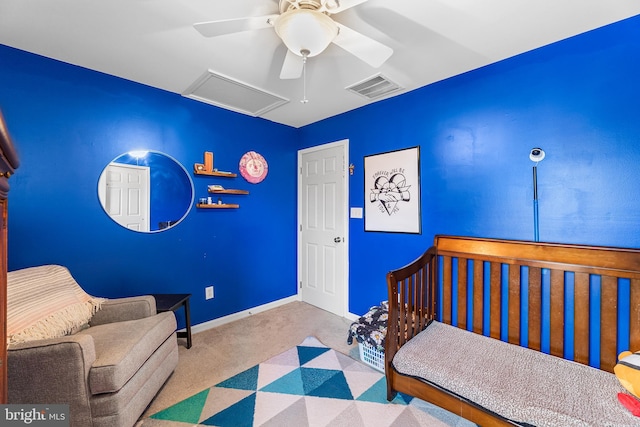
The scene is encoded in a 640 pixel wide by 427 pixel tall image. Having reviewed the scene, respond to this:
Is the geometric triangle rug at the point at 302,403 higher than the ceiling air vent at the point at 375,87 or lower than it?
lower

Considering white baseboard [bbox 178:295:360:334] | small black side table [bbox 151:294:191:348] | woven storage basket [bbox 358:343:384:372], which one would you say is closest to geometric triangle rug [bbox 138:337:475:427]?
woven storage basket [bbox 358:343:384:372]

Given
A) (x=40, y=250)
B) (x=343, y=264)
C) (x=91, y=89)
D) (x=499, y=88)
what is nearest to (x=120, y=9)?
(x=91, y=89)

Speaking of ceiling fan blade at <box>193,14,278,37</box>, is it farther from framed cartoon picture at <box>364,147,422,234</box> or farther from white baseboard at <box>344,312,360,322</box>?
white baseboard at <box>344,312,360,322</box>

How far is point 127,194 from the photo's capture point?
2.30m

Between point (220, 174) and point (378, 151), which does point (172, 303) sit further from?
point (378, 151)

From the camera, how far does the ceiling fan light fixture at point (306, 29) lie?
1.21 metres

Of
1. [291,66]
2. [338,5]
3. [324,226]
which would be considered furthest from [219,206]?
[338,5]

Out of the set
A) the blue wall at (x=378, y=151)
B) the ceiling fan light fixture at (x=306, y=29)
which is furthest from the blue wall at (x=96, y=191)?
the ceiling fan light fixture at (x=306, y=29)

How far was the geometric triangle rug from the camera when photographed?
155 centimetres

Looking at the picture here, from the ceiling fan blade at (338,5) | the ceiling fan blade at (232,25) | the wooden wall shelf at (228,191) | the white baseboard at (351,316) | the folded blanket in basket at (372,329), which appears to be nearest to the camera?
the ceiling fan blade at (338,5)

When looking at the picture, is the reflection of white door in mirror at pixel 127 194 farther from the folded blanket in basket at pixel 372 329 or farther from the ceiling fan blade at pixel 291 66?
the folded blanket in basket at pixel 372 329

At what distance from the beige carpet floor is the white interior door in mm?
242

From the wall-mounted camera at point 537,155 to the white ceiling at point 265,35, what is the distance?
70cm

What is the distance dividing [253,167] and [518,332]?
281 centimetres
